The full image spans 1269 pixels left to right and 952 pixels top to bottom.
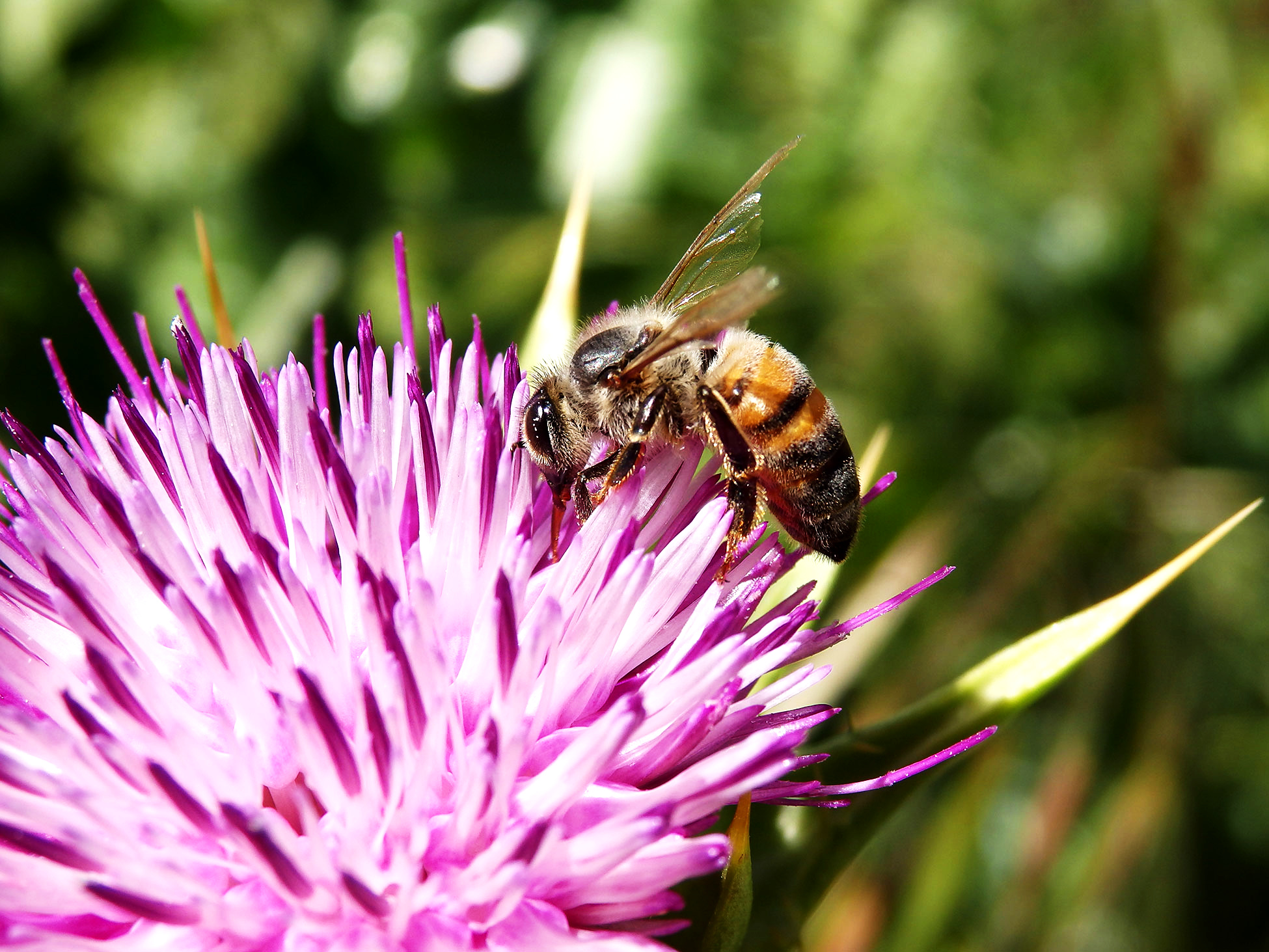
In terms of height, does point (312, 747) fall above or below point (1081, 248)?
above

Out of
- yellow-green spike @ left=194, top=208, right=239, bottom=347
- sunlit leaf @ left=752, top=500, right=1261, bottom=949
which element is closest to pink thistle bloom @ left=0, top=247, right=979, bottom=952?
sunlit leaf @ left=752, top=500, right=1261, bottom=949

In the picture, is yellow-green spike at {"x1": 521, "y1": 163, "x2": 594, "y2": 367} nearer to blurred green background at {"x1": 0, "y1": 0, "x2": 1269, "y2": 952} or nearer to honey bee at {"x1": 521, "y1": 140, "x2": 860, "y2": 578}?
honey bee at {"x1": 521, "y1": 140, "x2": 860, "y2": 578}

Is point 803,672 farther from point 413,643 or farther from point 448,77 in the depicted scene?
point 448,77

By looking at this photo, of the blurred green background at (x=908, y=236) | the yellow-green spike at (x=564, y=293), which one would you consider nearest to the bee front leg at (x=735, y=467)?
the yellow-green spike at (x=564, y=293)

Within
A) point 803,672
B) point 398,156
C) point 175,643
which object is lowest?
point 803,672

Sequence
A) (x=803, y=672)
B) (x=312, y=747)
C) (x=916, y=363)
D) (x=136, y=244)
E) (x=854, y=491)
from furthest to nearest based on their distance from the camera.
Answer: (x=136, y=244)
(x=916, y=363)
(x=854, y=491)
(x=803, y=672)
(x=312, y=747)

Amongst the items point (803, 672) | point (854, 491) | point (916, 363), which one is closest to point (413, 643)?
point (803, 672)

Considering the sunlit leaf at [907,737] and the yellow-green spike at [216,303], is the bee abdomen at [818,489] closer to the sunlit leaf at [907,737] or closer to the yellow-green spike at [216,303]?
the sunlit leaf at [907,737]
